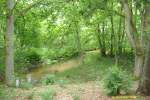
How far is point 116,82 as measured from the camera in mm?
8695

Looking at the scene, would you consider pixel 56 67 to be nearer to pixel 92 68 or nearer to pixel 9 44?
pixel 92 68

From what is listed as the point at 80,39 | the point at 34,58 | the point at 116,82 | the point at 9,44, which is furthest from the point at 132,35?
the point at 34,58

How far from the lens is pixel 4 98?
9.43 meters

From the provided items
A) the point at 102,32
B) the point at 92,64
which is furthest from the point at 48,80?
the point at 102,32

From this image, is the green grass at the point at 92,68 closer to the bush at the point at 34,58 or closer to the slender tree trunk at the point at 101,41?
the slender tree trunk at the point at 101,41

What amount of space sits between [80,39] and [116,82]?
45.3ft

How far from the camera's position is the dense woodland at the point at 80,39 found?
11718mm

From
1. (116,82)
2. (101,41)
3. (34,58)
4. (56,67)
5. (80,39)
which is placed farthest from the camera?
(34,58)

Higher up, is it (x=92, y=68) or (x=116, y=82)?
(x=116, y=82)

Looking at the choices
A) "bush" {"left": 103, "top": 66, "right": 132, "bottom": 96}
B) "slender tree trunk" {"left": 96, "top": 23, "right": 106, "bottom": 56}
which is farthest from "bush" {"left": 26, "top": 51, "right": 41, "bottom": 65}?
"bush" {"left": 103, "top": 66, "right": 132, "bottom": 96}

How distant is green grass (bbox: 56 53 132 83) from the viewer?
1722cm

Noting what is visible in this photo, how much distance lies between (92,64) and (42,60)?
5.04 m

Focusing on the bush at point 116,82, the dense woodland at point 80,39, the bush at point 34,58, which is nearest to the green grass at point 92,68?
the dense woodland at point 80,39

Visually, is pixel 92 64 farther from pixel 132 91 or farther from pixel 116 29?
pixel 132 91
